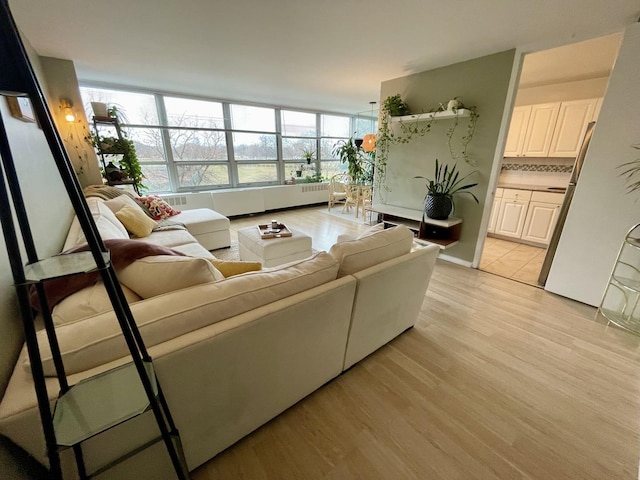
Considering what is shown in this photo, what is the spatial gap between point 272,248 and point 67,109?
3225 mm

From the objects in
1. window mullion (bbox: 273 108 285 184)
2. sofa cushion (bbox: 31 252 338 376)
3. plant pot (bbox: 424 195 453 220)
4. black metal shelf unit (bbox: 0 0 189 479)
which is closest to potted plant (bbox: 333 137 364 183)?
window mullion (bbox: 273 108 285 184)

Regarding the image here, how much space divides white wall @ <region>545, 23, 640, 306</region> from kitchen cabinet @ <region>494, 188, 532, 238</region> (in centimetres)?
160

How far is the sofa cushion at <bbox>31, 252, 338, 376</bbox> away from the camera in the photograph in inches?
31.1

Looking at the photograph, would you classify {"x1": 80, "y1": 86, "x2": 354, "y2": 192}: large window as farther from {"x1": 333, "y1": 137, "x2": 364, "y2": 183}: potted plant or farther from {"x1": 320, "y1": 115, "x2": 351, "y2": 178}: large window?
{"x1": 333, "y1": 137, "x2": 364, "y2": 183}: potted plant

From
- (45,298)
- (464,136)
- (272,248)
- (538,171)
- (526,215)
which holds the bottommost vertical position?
(272,248)

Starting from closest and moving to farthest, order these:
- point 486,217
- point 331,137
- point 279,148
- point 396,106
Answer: point 486,217 < point 396,106 < point 279,148 < point 331,137

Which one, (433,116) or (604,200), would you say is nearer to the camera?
(604,200)

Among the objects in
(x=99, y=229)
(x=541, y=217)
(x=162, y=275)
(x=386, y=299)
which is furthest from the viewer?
(x=541, y=217)

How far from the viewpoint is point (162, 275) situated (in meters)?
1.05

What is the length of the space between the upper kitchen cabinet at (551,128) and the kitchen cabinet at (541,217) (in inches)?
24.3

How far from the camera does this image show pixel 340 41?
238cm

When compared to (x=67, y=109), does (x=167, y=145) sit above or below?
below

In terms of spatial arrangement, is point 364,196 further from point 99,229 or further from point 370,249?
point 99,229

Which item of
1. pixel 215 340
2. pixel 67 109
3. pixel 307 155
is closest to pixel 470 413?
pixel 215 340
